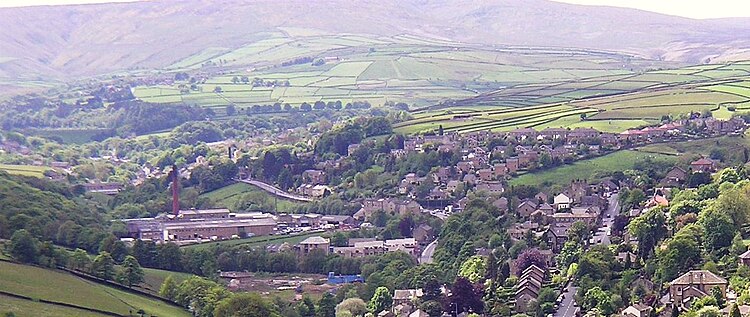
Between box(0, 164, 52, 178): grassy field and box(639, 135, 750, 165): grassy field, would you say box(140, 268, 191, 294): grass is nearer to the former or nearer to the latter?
box(639, 135, 750, 165): grassy field

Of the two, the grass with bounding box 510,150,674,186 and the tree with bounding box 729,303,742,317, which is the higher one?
the tree with bounding box 729,303,742,317

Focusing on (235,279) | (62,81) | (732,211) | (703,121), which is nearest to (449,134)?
(703,121)

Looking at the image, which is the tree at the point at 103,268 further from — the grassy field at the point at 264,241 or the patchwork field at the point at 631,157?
the patchwork field at the point at 631,157

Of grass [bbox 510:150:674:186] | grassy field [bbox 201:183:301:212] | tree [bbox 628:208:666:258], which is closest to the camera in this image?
tree [bbox 628:208:666:258]

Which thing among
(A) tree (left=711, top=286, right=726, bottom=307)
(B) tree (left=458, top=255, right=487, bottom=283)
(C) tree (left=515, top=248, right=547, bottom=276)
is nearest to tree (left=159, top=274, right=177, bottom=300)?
(B) tree (left=458, top=255, right=487, bottom=283)

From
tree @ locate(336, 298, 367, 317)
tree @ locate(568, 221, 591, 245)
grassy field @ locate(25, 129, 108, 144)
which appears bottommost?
grassy field @ locate(25, 129, 108, 144)

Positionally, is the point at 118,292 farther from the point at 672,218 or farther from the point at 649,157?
the point at 649,157

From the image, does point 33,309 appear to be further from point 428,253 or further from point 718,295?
point 428,253
